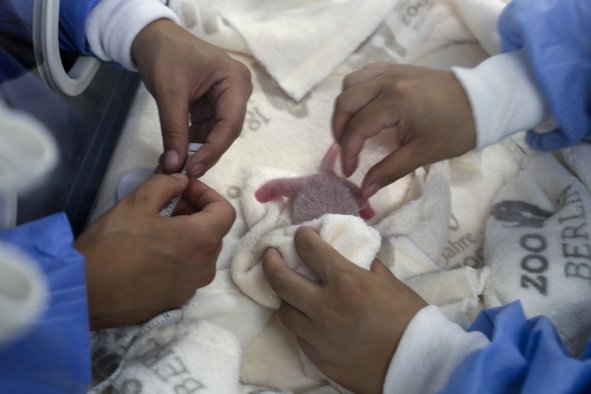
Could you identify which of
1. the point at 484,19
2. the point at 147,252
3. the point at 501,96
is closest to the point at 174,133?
the point at 147,252

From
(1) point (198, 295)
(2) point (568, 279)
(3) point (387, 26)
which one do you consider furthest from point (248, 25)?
(2) point (568, 279)

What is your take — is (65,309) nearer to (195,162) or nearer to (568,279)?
(195,162)

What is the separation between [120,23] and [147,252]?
357 mm

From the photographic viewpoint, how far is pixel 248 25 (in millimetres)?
958

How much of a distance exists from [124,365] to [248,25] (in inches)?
21.9

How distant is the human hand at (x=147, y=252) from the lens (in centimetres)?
57

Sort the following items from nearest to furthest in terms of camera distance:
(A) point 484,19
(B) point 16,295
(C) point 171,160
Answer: (B) point 16,295, (C) point 171,160, (A) point 484,19

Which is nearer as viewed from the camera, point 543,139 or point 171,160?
point 171,160

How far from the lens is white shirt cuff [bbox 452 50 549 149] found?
29.5 inches

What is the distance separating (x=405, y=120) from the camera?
73cm

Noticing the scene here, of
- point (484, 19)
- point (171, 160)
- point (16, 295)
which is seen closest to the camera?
point (16, 295)

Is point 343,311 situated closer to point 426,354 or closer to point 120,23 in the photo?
point 426,354

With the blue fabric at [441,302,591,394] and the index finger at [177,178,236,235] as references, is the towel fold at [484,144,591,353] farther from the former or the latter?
the index finger at [177,178,236,235]

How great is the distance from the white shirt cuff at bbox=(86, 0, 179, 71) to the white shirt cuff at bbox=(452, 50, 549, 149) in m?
0.40
